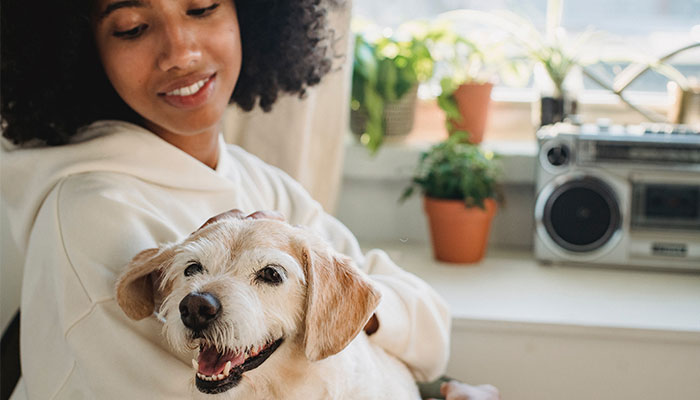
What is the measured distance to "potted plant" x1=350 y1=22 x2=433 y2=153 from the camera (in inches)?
74.0

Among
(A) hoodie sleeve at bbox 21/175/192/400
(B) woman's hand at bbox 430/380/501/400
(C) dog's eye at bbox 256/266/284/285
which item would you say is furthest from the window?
(C) dog's eye at bbox 256/266/284/285

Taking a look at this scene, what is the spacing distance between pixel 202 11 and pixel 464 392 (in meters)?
0.77

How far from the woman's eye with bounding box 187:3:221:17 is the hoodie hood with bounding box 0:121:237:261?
0.64ft

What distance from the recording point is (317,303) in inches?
28.4

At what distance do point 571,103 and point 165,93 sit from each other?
1260 millimetres

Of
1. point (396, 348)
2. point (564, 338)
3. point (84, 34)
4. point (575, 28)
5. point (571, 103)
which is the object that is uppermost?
point (575, 28)

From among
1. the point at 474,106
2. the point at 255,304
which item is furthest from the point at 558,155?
the point at 255,304

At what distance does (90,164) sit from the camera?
0.91m

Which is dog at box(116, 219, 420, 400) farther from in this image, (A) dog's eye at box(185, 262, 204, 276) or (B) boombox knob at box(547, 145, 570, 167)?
(B) boombox knob at box(547, 145, 570, 167)

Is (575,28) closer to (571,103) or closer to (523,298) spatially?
(571,103)

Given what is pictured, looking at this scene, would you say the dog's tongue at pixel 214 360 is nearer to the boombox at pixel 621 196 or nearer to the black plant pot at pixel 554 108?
the boombox at pixel 621 196

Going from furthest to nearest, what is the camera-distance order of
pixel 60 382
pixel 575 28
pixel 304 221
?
pixel 575 28 → pixel 304 221 → pixel 60 382

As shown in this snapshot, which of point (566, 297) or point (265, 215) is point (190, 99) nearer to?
point (265, 215)

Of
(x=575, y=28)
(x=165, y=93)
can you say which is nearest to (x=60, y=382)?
(x=165, y=93)
